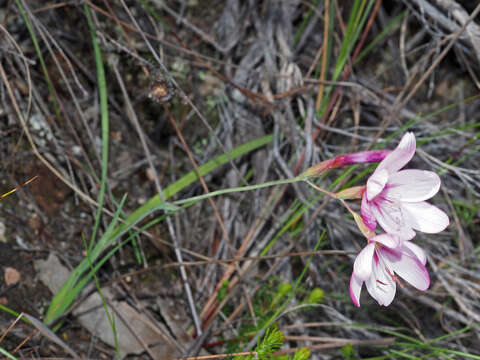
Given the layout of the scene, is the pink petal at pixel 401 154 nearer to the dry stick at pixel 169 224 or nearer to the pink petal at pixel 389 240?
the pink petal at pixel 389 240

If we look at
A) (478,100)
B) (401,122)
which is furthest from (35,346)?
(478,100)

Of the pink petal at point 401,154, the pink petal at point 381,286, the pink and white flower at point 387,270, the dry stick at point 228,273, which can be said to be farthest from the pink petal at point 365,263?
the dry stick at point 228,273

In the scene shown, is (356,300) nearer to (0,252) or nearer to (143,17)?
(0,252)

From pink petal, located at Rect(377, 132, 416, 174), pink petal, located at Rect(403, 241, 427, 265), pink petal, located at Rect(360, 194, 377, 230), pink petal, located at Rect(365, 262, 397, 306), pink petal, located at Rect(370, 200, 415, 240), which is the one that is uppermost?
pink petal, located at Rect(377, 132, 416, 174)

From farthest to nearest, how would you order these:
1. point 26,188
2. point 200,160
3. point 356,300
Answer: point 200,160, point 26,188, point 356,300

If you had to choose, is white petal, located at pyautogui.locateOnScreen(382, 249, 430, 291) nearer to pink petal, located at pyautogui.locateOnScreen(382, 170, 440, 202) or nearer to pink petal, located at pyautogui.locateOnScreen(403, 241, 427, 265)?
pink petal, located at pyautogui.locateOnScreen(403, 241, 427, 265)

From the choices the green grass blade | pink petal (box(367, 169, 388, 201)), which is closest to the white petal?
pink petal (box(367, 169, 388, 201))

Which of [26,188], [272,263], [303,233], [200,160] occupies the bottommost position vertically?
[272,263]
